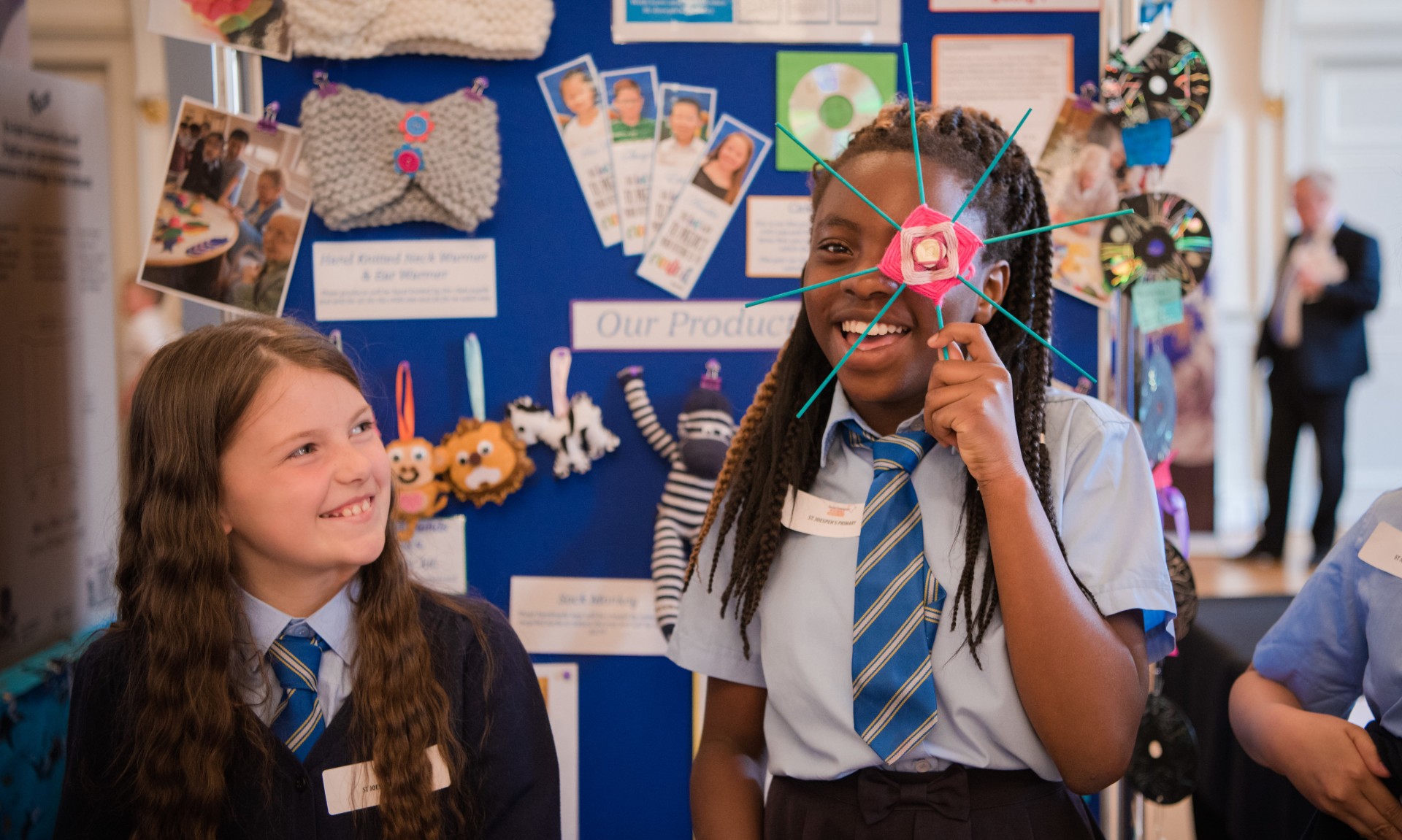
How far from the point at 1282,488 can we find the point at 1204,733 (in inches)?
116

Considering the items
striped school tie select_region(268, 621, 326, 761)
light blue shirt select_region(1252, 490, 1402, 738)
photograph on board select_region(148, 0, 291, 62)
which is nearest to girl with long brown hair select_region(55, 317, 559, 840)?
striped school tie select_region(268, 621, 326, 761)

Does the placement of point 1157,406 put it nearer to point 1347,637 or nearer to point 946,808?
point 1347,637

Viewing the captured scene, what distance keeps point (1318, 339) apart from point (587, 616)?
4065 mm

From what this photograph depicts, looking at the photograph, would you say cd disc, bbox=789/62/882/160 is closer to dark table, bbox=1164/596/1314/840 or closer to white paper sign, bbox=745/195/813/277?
white paper sign, bbox=745/195/813/277

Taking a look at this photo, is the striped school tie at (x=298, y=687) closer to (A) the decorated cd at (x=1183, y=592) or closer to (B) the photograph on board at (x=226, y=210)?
(B) the photograph on board at (x=226, y=210)

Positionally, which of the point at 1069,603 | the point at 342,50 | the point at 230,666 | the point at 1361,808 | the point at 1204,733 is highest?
the point at 342,50

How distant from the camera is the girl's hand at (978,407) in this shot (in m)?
0.99

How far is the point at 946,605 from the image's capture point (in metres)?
1.07

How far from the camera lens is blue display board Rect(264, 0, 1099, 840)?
178 cm

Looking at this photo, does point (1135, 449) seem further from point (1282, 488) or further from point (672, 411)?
point (1282, 488)

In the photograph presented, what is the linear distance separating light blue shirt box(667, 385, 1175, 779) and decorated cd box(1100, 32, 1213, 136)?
0.75 meters

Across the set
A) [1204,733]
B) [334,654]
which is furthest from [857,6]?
[1204,733]

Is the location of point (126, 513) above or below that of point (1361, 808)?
above

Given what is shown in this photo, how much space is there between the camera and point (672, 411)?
6.03 ft
